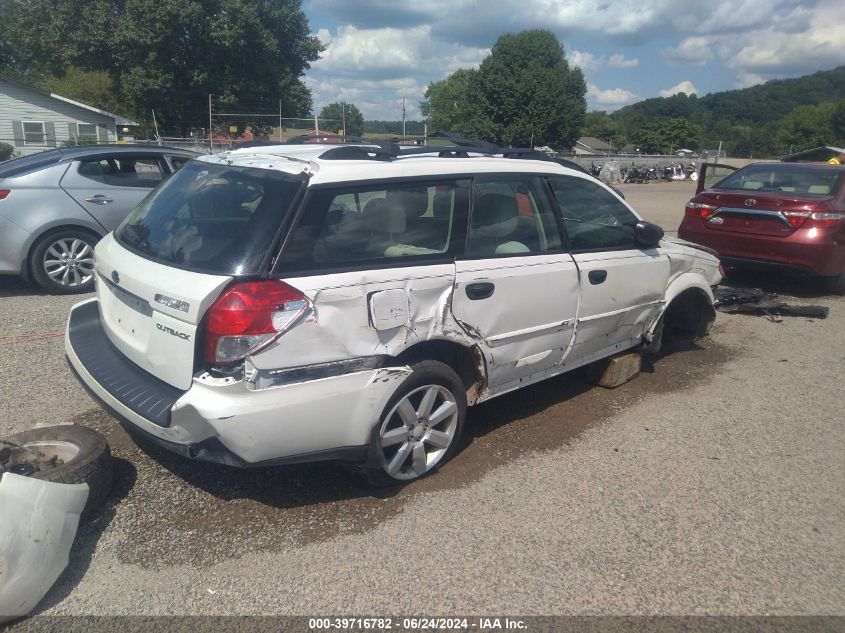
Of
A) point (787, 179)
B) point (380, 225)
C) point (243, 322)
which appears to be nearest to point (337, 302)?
point (243, 322)

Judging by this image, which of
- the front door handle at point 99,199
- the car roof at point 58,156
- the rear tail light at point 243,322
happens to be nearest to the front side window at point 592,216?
the rear tail light at point 243,322

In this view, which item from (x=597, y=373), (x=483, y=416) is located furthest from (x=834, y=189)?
(x=483, y=416)

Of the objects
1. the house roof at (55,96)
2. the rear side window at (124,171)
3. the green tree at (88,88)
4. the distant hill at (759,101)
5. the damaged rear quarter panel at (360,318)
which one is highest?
the distant hill at (759,101)

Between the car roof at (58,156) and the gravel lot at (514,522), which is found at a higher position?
the car roof at (58,156)

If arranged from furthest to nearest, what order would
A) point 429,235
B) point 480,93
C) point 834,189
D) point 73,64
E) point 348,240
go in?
point 480,93, point 73,64, point 834,189, point 429,235, point 348,240

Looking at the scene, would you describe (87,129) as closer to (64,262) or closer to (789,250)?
(64,262)

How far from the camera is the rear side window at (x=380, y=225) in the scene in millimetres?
3043

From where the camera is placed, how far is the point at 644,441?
13.7 feet

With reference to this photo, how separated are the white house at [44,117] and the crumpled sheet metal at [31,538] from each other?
35475mm

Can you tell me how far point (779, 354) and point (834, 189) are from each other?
9.98ft

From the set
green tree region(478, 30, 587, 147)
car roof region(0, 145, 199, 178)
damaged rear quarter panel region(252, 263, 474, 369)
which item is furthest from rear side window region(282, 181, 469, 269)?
green tree region(478, 30, 587, 147)

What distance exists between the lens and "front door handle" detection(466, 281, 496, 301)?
138 inches

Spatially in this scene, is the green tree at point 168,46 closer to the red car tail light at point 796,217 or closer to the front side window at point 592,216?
the red car tail light at point 796,217

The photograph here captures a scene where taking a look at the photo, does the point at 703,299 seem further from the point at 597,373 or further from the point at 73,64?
the point at 73,64
